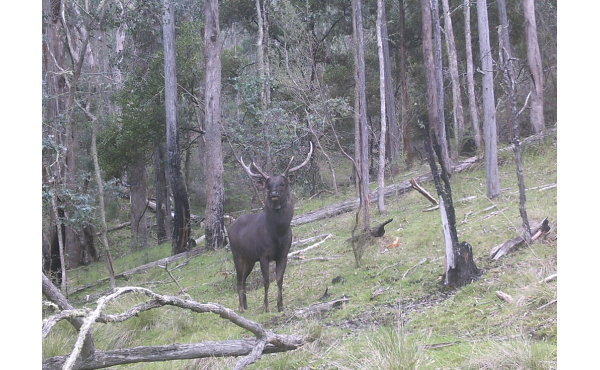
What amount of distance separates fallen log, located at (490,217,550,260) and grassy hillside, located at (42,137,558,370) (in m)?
0.12

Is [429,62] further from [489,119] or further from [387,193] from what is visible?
[489,119]

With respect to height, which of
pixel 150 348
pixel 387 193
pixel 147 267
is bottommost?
pixel 147 267

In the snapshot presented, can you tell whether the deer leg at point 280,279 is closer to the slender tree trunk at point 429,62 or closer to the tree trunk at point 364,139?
the tree trunk at point 364,139

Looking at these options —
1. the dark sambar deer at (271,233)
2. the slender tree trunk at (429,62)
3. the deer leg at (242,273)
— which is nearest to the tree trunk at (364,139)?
the dark sambar deer at (271,233)

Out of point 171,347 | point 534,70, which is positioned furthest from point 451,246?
point 534,70

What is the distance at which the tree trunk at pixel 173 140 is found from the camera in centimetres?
1602

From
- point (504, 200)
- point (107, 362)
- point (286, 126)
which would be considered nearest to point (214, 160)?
point (286, 126)

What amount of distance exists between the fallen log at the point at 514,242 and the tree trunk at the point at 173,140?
36.0ft

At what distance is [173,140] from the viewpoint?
16203 mm

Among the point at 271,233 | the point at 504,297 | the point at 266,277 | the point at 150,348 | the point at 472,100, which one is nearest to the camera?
the point at 150,348

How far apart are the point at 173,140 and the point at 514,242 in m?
11.7

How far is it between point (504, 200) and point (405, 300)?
18.7 ft
